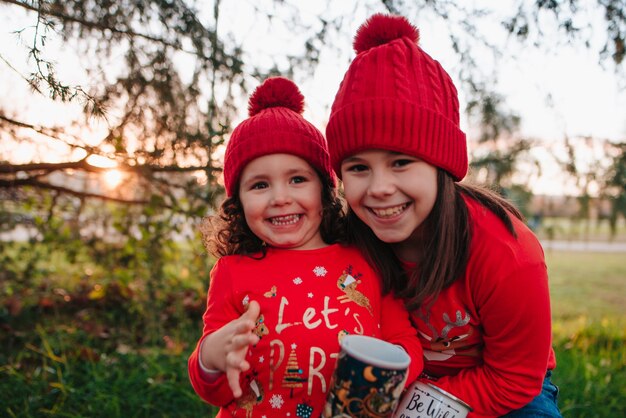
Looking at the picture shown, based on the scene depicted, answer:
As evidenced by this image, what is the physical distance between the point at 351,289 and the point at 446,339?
39 cm

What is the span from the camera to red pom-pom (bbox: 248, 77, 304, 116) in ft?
5.95

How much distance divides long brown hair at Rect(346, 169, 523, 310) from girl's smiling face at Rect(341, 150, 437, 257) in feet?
0.15

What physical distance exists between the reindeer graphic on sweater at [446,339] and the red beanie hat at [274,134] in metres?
0.64

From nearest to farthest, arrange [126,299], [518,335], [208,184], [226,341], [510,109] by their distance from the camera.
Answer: [226,341]
[518,335]
[208,184]
[510,109]
[126,299]

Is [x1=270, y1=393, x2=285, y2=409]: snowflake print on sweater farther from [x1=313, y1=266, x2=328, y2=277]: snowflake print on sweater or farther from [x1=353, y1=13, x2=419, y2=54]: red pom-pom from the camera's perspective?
[x1=353, y1=13, x2=419, y2=54]: red pom-pom

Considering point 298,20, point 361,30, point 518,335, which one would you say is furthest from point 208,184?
point 518,335

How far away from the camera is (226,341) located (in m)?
1.35

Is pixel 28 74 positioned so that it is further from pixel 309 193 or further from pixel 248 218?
pixel 309 193

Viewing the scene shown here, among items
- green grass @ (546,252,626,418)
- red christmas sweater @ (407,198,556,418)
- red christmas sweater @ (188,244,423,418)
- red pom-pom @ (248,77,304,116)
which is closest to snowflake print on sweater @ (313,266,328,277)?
red christmas sweater @ (188,244,423,418)

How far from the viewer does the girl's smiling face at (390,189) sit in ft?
4.95

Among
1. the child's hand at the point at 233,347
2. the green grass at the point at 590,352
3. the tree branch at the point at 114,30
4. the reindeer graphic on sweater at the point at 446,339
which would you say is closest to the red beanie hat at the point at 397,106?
the reindeer graphic on sweater at the point at 446,339

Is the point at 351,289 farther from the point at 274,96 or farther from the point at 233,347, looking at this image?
the point at 274,96

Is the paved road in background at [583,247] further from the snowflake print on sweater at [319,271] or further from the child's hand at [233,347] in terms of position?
the child's hand at [233,347]

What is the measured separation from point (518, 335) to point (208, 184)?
1.88 m
